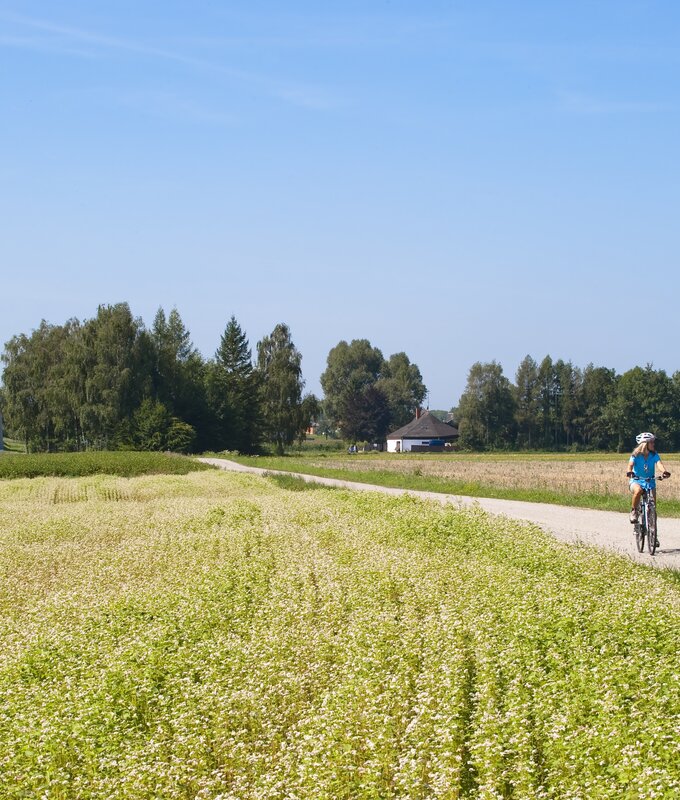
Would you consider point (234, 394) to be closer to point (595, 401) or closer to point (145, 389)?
point (145, 389)

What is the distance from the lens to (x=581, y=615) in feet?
32.9

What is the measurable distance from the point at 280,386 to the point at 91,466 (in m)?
48.6

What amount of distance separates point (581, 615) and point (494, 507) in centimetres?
1805

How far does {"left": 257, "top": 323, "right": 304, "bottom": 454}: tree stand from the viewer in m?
103

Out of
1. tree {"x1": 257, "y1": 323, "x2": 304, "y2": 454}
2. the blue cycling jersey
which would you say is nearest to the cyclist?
the blue cycling jersey

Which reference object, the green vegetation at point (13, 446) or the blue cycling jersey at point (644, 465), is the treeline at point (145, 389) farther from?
the blue cycling jersey at point (644, 465)

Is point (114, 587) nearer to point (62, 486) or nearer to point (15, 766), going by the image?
point (15, 766)

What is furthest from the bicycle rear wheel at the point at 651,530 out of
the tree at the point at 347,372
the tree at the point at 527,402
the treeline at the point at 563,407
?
the tree at the point at 347,372

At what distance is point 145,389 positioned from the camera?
3177 inches

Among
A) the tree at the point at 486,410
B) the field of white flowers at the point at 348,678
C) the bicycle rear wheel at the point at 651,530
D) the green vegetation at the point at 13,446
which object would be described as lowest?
the field of white flowers at the point at 348,678

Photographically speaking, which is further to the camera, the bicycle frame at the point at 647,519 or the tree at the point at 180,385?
the tree at the point at 180,385

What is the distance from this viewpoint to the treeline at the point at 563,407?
121 m

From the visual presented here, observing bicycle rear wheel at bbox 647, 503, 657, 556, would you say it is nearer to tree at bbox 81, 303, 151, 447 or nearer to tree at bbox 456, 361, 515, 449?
tree at bbox 81, 303, 151, 447

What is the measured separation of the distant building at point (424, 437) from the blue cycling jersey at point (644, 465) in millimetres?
113141
